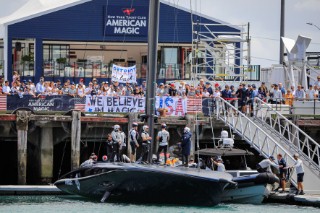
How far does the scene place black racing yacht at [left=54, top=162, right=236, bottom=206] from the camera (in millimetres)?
36156

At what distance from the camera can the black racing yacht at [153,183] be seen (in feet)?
119

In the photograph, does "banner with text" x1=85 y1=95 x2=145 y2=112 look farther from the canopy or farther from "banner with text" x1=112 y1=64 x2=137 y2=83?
the canopy

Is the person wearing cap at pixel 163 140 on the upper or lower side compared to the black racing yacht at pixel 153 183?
upper

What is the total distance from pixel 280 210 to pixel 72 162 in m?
10.0

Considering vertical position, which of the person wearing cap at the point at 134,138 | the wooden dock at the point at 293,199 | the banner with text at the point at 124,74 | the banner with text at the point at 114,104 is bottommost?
the wooden dock at the point at 293,199

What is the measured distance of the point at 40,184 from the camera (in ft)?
144

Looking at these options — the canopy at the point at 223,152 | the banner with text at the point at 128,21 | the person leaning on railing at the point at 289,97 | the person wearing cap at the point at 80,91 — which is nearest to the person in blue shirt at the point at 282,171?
the canopy at the point at 223,152

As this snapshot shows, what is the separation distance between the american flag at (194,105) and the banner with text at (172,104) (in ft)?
0.72

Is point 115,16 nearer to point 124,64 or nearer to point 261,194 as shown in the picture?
point 124,64

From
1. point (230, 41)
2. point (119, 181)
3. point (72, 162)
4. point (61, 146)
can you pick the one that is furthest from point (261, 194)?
point (230, 41)

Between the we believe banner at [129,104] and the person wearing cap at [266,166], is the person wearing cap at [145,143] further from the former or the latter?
the we believe banner at [129,104]

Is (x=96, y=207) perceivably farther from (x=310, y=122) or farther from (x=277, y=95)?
(x=277, y=95)

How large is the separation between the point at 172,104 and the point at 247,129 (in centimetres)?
389

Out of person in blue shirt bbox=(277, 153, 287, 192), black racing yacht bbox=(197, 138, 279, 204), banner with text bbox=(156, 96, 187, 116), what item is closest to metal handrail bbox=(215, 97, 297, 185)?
person in blue shirt bbox=(277, 153, 287, 192)
